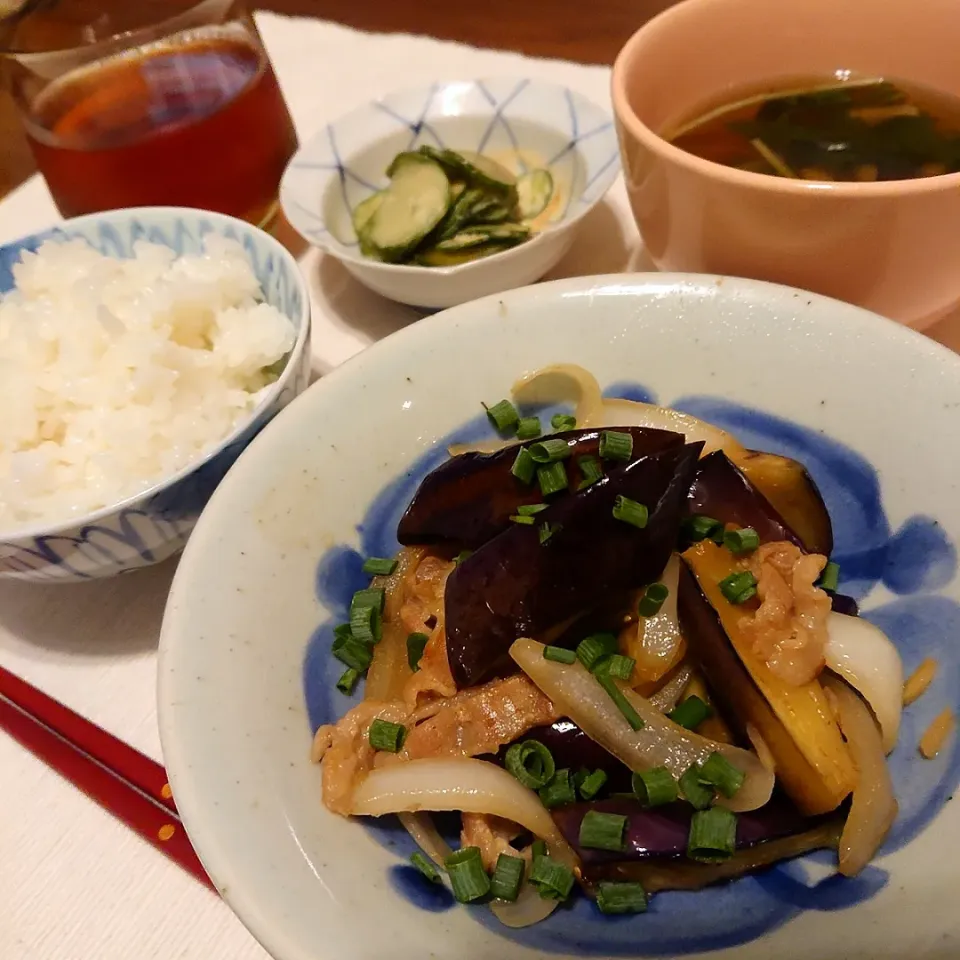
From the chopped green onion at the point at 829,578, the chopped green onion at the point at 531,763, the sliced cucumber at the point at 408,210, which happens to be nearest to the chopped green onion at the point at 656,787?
the chopped green onion at the point at 531,763

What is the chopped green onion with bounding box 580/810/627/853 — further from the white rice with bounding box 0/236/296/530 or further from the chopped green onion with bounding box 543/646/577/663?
the white rice with bounding box 0/236/296/530

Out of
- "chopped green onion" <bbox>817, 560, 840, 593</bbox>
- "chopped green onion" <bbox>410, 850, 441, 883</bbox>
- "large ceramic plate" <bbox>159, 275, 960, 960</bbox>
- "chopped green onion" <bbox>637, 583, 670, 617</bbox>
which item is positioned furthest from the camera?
"chopped green onion" <bbox>817, 560, 840, 593</bbox>

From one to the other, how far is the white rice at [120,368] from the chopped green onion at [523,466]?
2.17 ft

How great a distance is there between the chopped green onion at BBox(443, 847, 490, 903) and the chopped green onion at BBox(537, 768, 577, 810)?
→ 12 centimetres

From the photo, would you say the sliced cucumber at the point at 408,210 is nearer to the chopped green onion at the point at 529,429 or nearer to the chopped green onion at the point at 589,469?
the chopped green onion at the point at 529,429

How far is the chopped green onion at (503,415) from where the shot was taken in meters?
1.53

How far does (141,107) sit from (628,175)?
1381mm

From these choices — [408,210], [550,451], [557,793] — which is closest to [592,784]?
[557,793]

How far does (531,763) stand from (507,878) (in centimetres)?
15

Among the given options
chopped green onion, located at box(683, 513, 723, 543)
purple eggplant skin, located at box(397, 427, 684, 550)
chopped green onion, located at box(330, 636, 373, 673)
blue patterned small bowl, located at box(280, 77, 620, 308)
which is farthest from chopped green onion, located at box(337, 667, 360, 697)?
blue patterned small bowl, located at box(280, 77, 620, 308)

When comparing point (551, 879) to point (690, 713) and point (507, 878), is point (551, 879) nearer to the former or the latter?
point (507, 878)

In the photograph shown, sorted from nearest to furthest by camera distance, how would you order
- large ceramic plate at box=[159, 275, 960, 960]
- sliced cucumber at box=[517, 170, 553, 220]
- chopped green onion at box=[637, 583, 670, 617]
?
large ceramic plate at box=[159, 275, 960, 960], chopped green onion at box=[637, 583, 670, 617], sliced cucumber at box=[517, 170, 553, 220]

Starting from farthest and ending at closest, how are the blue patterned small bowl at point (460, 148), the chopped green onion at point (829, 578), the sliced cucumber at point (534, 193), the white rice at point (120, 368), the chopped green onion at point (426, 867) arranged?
the sliced cucumber at point (534, 193)
the blue patterned small bowl at point (460, 148)
the white rice at point (120, 368)
the chopped green onion at point (829, 578)
the chopped green onion at point (426, 867)

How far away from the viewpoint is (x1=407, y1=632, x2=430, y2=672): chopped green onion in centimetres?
133
